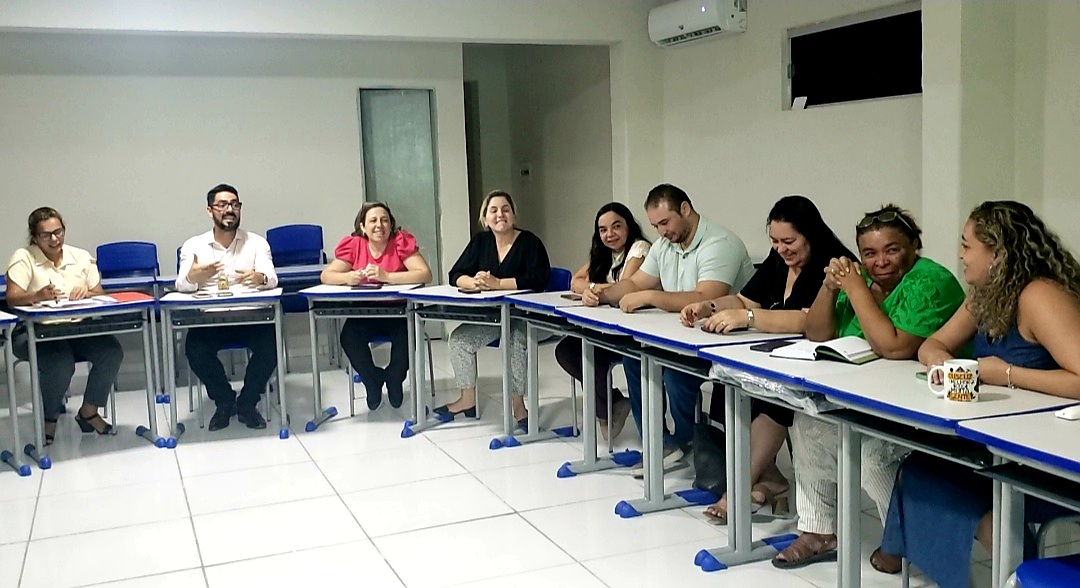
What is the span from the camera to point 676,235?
3869mm

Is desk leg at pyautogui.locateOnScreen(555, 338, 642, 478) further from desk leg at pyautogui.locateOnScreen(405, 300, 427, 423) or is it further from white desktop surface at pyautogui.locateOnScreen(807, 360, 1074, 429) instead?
white desktop surface at pyautogui.locateOnScreen(807, 360, 1074, 429)

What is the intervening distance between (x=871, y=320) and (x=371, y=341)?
10.2 feet

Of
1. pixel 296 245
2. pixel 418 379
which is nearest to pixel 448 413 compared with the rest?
pixel 418 379

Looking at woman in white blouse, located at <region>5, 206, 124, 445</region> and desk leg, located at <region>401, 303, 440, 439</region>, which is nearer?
woman in white blouse, located at <region>5, 206, 124, 445</region>

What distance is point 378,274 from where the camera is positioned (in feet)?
16.7

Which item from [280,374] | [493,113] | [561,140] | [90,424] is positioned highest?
[493,113]

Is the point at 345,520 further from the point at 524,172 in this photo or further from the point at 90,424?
the point at 524,172

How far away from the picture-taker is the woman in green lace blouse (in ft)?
8.83

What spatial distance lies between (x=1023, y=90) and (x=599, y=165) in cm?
368

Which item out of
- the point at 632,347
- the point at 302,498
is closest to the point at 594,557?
the point at 632,347

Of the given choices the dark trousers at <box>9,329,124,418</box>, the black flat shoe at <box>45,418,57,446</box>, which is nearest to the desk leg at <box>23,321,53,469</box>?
the dark trousers at <box>9,329,124,418</box>

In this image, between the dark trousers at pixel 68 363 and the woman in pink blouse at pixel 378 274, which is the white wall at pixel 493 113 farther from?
the dark trousers at pixel 68 363

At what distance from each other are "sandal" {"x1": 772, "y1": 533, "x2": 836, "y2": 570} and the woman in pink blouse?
270cm

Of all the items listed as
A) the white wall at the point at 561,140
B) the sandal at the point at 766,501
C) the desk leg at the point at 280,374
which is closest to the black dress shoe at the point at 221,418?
the desk leg at the point at 280,374
